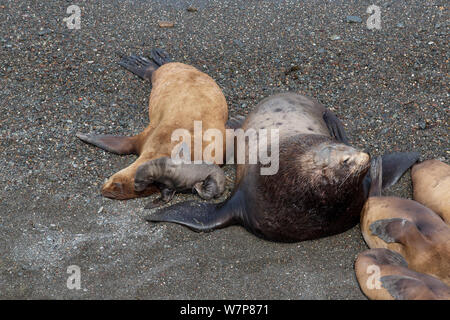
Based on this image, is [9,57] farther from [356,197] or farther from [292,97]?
[356,197]

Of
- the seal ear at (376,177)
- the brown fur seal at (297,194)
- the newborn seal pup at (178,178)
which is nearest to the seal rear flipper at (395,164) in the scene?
the brown fur seal at (297,194)

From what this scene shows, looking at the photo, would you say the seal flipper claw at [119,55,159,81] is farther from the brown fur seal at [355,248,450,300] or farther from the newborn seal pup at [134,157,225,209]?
the brown fur seal at [355,248,450,300]

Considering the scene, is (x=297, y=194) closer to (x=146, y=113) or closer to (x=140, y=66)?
(x=146, y=113)

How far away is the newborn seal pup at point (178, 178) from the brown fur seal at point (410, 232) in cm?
127

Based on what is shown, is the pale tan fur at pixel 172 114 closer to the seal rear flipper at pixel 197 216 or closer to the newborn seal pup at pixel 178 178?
the newborn seal pup at pixel 178 178

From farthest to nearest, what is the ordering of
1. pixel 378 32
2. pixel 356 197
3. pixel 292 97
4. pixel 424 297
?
1. pixel 378 32
2. pixel 292 97
3. pixel 356 197
4. pixel 424 297

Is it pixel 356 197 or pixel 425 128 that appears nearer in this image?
pixel 356 197

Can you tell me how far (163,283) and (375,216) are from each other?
166 centimetres

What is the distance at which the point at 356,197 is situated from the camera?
13.9 ft

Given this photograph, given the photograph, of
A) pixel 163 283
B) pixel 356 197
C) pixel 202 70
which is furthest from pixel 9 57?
pixel 356 197

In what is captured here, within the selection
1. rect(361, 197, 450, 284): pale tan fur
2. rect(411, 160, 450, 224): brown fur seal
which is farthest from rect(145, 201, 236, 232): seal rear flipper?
rect(411, 160, 450, 224): brown fur seal

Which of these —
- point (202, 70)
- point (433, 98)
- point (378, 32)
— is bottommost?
point (433, 98)

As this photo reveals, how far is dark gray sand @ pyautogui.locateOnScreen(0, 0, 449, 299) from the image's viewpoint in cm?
405

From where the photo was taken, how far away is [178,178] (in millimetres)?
4828
